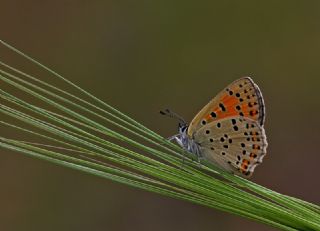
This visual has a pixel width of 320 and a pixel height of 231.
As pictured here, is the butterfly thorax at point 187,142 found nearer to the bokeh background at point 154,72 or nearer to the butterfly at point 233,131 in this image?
the butterfly at point 233,131

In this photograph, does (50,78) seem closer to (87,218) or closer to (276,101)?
(87,218)

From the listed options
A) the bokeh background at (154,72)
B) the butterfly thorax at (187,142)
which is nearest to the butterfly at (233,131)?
the butterfly thorax at (187,142)

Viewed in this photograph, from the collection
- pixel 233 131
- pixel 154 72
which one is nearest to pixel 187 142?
pixel 233 131

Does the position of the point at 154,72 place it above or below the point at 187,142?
above

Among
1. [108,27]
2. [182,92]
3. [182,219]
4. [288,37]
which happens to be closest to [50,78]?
[108,27]

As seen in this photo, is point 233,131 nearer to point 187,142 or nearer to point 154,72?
point 187,142
